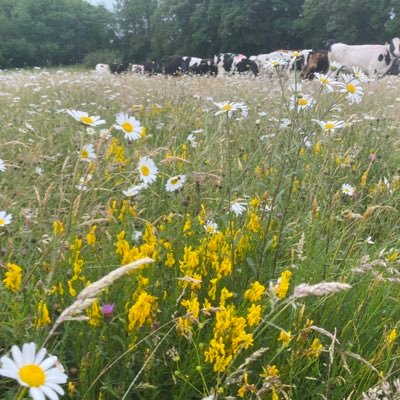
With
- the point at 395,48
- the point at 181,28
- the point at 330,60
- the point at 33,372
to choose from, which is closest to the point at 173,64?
the point at 330,60

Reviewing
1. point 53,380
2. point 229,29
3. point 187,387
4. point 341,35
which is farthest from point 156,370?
point 229,29

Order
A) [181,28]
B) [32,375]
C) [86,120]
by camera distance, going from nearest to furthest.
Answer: [32,375] < [86,120] < [181,28]

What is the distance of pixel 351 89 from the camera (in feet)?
6.88

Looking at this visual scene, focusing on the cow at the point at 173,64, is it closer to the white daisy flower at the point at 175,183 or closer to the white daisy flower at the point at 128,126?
the white daisy flower at the point at 175,183

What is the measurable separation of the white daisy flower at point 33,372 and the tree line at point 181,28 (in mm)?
37567

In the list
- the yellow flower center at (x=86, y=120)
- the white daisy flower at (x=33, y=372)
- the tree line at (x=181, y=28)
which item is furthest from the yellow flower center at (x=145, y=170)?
the tree line at (x=181, y=28)

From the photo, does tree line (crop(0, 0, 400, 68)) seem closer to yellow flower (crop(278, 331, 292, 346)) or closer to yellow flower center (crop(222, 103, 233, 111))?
yellow flower center (crop(222, 103, 233, 111))

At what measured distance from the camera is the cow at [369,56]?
16750 millimetres

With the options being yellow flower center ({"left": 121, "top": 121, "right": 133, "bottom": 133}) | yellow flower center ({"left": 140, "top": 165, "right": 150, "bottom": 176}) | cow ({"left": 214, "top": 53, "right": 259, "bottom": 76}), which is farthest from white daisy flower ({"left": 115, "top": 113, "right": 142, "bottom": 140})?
cow ({"left": 214, "top": 53, "right": 259, "bottom": 76})

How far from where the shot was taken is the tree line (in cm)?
3859

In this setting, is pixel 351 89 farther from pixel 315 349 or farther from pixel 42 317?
pixel 42 317

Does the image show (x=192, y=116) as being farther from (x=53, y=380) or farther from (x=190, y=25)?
(x=190, y=25)

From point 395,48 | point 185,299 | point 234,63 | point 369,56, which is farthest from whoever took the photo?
point 234,63

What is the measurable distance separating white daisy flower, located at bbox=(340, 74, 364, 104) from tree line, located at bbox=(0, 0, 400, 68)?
36252 mm
